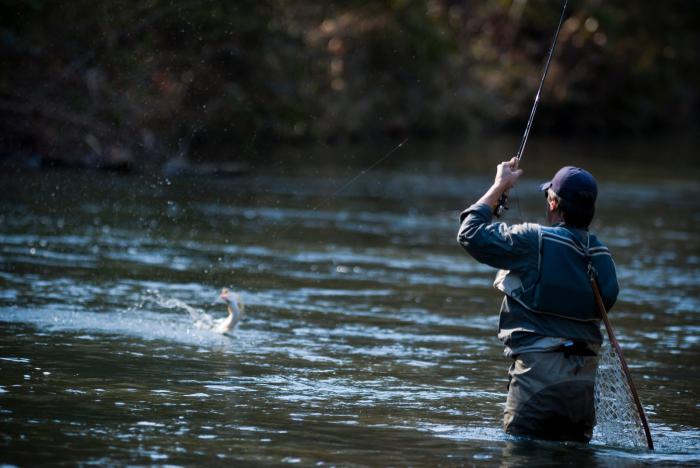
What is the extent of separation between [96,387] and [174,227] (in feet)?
30.9

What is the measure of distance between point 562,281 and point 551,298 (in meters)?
0.11

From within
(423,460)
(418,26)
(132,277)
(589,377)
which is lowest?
(423,460)

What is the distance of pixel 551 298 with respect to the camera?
22.9 feet

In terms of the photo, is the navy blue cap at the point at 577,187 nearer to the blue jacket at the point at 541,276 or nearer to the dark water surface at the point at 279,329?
the blue jacket at the point at 541,276

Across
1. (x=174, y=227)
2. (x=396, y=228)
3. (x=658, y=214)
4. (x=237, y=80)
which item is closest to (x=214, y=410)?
(x=174, y=227)

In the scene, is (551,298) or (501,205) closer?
(551,298)

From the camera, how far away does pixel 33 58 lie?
914 inches

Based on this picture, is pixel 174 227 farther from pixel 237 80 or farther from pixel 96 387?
pixel 237 80

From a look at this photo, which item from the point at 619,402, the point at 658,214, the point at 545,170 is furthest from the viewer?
the point at 545,170

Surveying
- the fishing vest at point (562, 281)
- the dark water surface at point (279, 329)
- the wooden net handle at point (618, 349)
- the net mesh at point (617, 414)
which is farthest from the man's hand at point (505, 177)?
the dark water surface at point (279, 329)

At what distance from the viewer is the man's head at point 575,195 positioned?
7129 millimetres

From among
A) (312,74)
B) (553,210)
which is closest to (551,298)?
(553,210)

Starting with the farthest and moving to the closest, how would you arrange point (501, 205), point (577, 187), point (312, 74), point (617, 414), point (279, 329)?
point (312, 74), point (279, 329), point (617, 414), point (501, 205), point (577, 187)

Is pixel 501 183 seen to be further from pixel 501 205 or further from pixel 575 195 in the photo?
pixel 575 195
